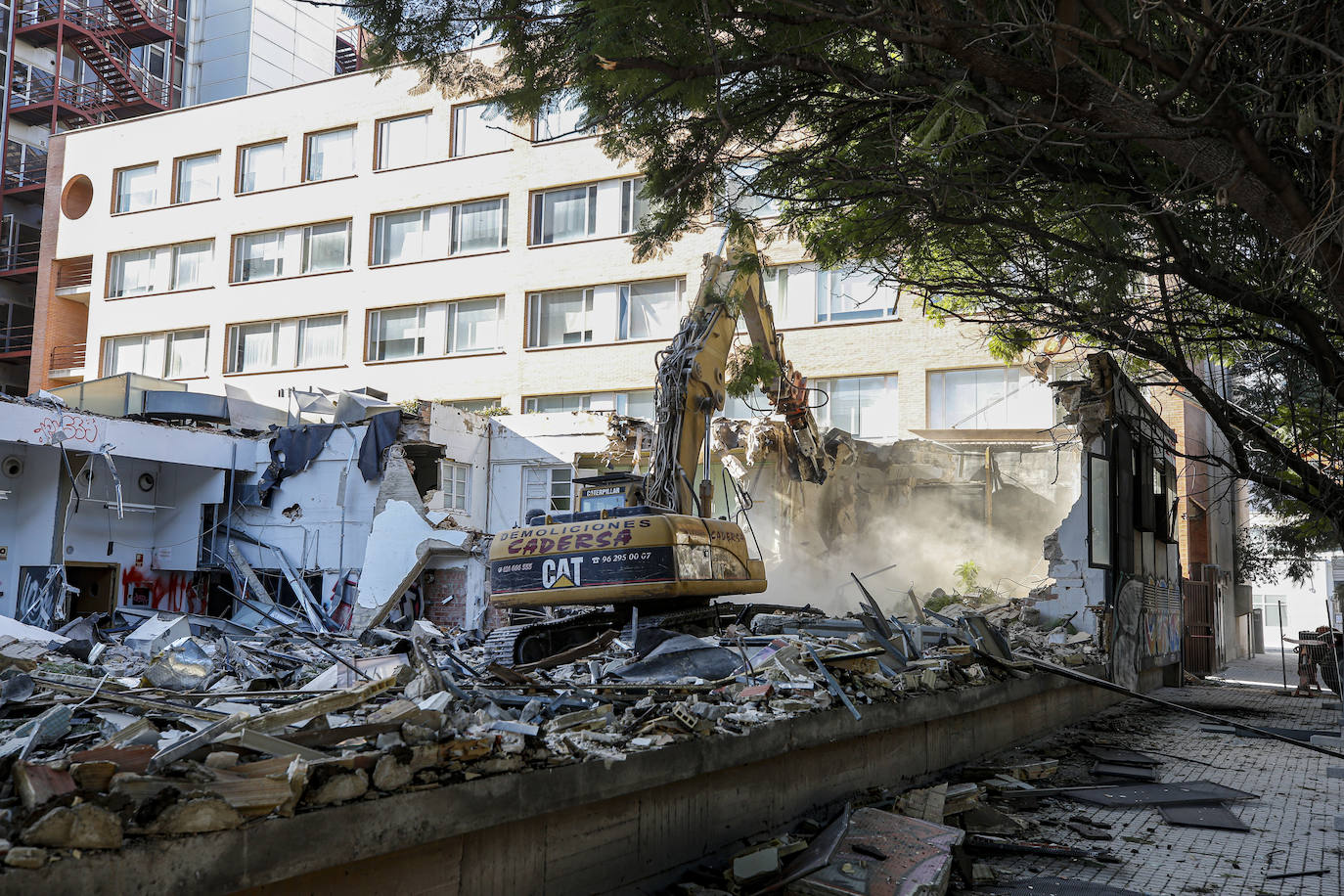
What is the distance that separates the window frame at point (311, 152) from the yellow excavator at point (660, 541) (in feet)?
86.0

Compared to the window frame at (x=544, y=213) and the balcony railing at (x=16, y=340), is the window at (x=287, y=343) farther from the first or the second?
the balcony railing at (x=16, y=340)

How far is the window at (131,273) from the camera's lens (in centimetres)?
4138

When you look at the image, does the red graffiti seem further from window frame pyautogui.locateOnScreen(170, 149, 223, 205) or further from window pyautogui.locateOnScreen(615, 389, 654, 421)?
window frame pyautogui.locateOnScreen(170, 149, 223, 205)

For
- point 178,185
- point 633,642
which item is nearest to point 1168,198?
point 633,642

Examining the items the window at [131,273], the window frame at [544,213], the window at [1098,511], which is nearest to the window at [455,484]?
the window frame at [544,213]

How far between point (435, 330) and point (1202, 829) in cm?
3125

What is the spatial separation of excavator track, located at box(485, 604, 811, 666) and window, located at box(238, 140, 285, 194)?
30809 mm

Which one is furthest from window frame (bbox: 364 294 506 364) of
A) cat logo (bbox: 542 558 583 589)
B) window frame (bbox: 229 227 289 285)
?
cat logo (bbox: 542 558 583 589)

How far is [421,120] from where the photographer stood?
37219 millimetres

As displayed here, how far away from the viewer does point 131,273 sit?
41.6m

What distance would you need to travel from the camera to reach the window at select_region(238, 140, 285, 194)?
39688 mm

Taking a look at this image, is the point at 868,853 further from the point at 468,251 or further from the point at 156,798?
the point at 468,251

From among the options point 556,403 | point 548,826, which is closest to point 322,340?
point 556,403

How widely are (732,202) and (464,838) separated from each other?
5.24 meters
